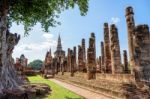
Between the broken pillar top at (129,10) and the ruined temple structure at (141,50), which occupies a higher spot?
the broken pillar top at (129,10)

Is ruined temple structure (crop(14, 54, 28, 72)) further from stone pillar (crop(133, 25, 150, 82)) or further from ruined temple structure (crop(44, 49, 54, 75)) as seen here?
stone pillar (crop(133, 25, 150, 82))

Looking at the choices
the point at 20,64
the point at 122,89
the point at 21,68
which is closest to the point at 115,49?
the point at 122,89

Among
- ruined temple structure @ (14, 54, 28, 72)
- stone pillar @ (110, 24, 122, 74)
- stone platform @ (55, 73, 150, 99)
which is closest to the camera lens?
stone platform @ (55, 73, 150, 99)

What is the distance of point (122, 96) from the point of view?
9.87 metres

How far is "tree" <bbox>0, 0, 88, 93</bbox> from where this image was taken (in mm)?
10641

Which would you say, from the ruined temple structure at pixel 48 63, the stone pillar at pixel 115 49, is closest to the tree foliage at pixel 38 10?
the stone pillar at pixel 115 49

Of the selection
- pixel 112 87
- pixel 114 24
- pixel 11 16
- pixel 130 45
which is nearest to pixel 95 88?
pixel 112 87

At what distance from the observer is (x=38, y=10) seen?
43.5ft

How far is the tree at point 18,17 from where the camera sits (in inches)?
419

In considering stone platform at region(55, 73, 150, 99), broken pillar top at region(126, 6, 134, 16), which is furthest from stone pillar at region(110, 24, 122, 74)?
broken pillar top at region(126, 6, 134, 16)

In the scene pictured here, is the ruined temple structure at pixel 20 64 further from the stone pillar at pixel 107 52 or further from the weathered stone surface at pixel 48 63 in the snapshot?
the stone pillar at pixel 107 52

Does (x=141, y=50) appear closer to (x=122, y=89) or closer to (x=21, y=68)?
(x=122, y=89)

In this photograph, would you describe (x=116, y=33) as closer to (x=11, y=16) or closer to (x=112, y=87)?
(x=112, y=87)

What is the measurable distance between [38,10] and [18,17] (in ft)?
7.05
